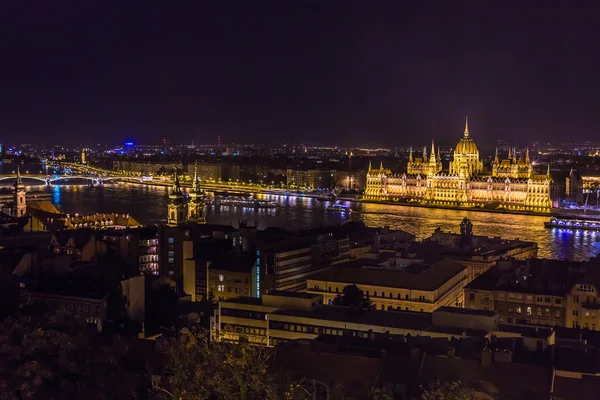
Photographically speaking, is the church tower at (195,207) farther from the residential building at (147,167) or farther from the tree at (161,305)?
the residential building at (147,167)

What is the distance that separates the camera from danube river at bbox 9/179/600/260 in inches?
838

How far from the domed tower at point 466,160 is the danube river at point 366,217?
17.7 feet

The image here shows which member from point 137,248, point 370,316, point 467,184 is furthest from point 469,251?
point 467,184

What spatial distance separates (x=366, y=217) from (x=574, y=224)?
22.1 feet

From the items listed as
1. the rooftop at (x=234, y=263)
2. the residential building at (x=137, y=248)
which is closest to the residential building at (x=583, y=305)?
the rooftop at (x=234, y=263)

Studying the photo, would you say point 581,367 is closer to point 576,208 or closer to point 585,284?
point 585,284

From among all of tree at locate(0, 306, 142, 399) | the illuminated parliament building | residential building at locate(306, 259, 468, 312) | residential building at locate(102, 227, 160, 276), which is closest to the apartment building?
residential building at locate(306, 259, 468, 312)

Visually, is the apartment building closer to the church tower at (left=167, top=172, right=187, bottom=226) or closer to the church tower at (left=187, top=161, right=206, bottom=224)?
the church tower at (left=167, top=172, right=187, bottom=226)

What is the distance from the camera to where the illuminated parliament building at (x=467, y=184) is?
1308 inches

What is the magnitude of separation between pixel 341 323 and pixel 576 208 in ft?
83.7

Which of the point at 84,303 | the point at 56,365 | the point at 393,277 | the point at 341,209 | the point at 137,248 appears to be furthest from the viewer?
the point at 341,209

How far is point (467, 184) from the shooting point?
36.2 metres

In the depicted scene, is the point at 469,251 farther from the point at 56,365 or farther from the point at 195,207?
the point at 56,365

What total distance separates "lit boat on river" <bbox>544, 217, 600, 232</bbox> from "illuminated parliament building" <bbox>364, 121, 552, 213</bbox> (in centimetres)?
430
